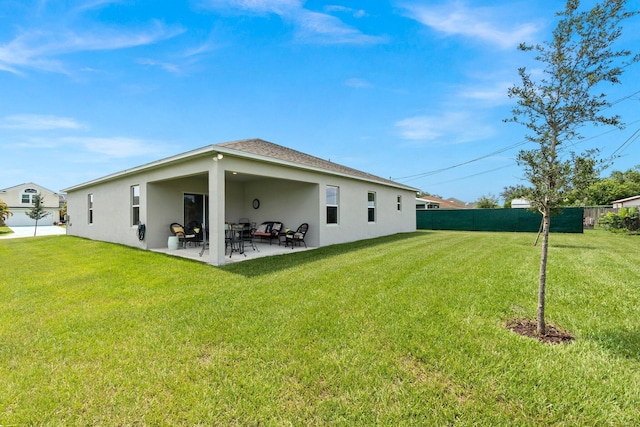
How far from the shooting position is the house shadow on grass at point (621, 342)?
2691mm

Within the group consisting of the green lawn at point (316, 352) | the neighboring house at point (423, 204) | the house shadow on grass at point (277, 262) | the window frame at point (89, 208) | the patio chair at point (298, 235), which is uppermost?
the neighboring house at point (423, 204)

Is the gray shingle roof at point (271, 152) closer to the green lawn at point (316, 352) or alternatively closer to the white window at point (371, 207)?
the white window at point (371, 207)

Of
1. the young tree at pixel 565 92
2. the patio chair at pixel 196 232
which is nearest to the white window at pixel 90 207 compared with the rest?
the patio chair at pixel 196 232

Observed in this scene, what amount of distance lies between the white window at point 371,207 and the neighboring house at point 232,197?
0.05 metres

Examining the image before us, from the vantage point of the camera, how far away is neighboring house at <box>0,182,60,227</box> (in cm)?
3198

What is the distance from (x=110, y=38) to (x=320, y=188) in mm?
7689

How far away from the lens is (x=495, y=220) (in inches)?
722

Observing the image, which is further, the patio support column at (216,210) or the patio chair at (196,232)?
the patio chair at (196,232)

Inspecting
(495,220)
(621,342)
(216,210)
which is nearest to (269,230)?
(216,210)

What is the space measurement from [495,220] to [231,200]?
16529 mm

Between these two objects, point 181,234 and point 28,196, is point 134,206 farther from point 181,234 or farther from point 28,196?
point 28,196

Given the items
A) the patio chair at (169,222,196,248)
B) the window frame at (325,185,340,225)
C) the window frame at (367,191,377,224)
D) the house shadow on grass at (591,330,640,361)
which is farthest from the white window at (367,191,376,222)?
the house shadow on grass at (591,330,640,361)

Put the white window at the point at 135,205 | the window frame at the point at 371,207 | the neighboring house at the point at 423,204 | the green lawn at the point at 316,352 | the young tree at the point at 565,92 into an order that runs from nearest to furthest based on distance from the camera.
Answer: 1. the green lawn at the point at 316,352
2. the young tree at the point at 565,92
3. the white window at the point at 135,205
4. the window frame at the point at 371,207
5. the neighboring house at the point at 423,204

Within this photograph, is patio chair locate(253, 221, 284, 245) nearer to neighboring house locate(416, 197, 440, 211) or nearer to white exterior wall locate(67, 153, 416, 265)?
white exterior wall locate(67, 153, 416, 265)
